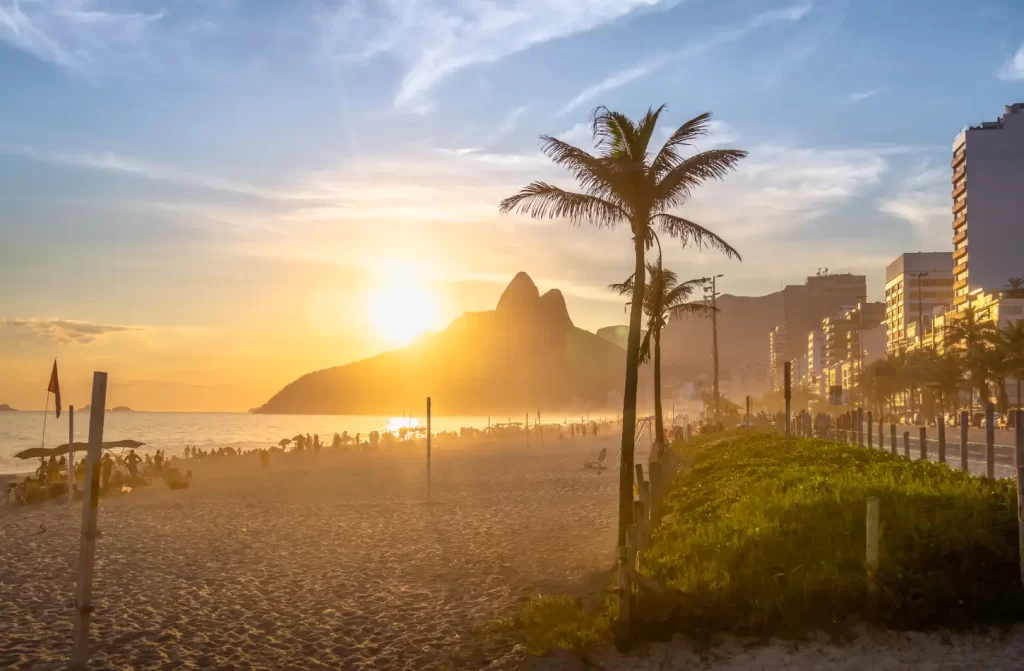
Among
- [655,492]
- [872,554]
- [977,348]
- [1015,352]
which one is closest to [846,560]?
[872,554]

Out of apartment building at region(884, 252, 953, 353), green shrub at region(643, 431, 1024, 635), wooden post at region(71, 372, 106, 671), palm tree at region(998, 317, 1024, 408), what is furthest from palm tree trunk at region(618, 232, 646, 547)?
apartment building at region(884, 252, 953, 353)

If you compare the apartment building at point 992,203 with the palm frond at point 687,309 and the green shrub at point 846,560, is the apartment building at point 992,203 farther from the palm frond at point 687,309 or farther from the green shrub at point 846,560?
the green shrub at point 846,560

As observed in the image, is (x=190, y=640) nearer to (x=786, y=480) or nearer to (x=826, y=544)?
(x=826, y=544)

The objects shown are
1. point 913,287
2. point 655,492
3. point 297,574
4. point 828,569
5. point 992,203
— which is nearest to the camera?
point 828,569

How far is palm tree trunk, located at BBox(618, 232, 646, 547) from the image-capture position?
14.3 m

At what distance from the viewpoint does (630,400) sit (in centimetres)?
1481

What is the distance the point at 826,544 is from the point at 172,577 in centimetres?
1116

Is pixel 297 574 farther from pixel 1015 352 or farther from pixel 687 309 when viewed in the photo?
pixel 1015 352

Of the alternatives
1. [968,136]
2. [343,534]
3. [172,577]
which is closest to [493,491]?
[343,534]

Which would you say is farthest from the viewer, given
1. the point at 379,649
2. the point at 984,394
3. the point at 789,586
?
the point at 984,394

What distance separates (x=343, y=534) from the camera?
18.9 m

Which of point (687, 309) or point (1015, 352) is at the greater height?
point (687, 309)

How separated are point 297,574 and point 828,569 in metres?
9.39

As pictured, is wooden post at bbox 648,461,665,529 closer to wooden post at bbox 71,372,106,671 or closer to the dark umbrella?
wooden post at bbox 71,372,106,671
